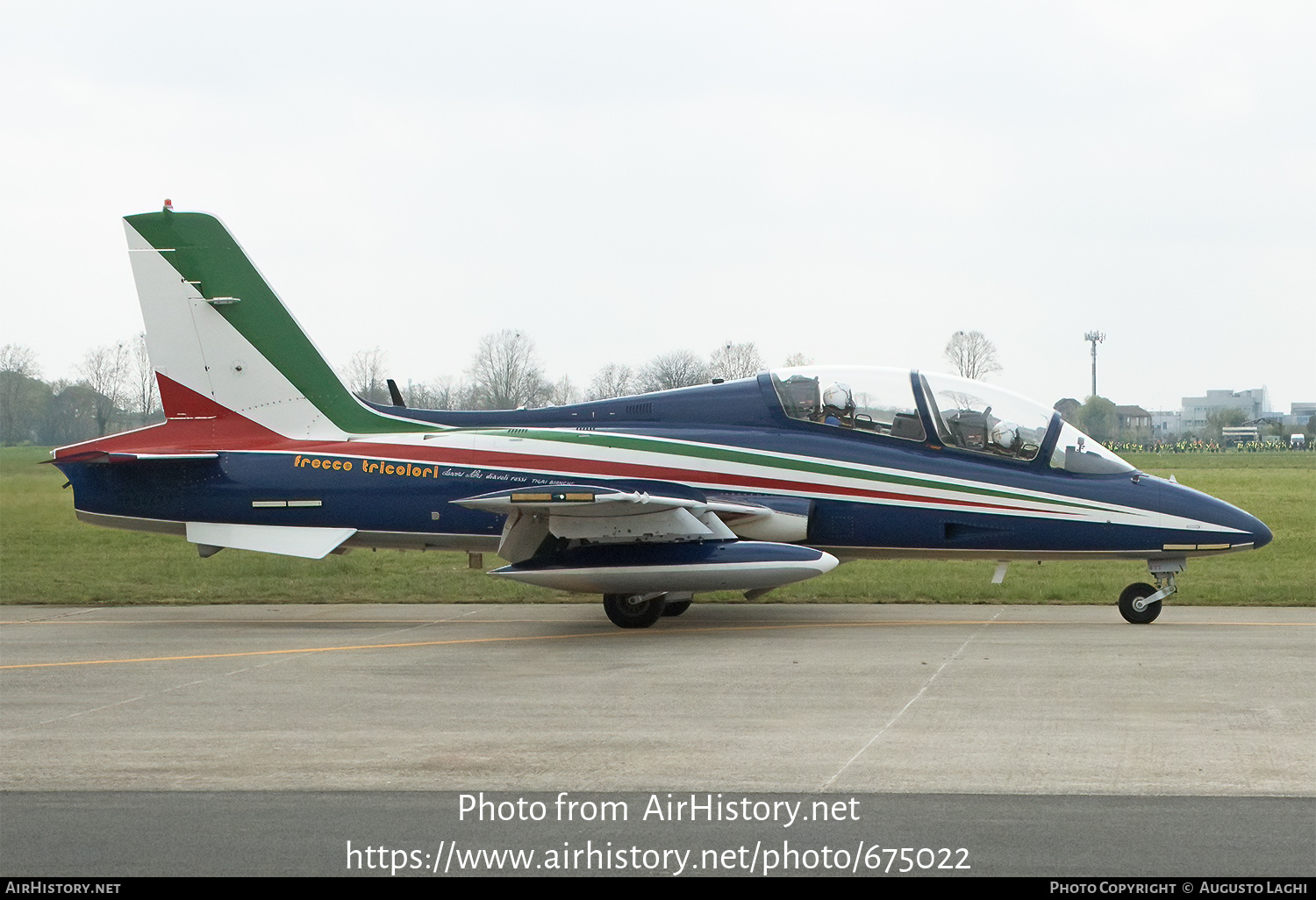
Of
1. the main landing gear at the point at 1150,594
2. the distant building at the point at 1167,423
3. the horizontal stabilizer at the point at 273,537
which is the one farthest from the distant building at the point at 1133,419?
the horizontal stabilizer at the point at 273,537

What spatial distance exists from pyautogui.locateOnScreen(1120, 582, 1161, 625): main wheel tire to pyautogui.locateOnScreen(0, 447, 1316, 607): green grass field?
253cm

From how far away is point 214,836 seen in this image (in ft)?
19.1

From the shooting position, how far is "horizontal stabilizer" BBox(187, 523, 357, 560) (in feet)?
46.3

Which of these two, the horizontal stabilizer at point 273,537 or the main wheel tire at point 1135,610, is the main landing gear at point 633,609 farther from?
the main wheel tire at point 1135,610

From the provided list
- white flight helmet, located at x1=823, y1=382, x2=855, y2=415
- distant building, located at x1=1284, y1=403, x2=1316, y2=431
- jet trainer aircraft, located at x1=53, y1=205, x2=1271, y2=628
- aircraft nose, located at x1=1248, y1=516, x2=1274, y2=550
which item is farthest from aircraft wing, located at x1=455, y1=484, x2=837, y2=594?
distant building, located at x1=1284, y1=403, x2=1316, y2=431

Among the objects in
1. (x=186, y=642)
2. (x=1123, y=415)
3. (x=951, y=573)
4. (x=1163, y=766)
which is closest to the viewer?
(x=1163, y=766)

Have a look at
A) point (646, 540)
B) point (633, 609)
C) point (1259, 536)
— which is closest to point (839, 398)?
point (646, 540)

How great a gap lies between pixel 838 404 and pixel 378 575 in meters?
9.20

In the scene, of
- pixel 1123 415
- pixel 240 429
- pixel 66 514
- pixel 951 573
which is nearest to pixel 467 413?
pixel 240 429

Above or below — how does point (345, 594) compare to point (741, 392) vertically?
below

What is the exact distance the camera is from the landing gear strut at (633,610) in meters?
13.5

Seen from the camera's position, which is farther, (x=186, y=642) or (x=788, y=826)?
(x=186, y=642)

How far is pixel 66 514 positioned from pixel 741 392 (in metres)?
14.1
